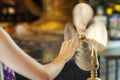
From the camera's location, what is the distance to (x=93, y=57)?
70 centimetres

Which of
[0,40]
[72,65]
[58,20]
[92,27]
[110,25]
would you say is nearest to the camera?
[0,40]

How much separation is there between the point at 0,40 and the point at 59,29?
3571 millimetres

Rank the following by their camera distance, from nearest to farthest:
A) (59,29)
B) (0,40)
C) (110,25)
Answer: (0,40), (110,25), (59,29)

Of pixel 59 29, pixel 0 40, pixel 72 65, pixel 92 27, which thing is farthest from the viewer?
pixel 59 29

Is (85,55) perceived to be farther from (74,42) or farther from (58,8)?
(58,8)

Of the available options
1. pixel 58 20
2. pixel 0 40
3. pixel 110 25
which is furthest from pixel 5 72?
pixel 58 20

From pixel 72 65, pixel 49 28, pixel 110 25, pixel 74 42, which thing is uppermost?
pixel 74 42

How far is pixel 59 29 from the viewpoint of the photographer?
4168mm

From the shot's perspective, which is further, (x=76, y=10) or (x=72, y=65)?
(x=72, y=65)

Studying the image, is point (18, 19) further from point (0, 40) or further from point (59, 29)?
point (0, 40)

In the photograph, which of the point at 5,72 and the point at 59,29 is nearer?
the point at 5,72

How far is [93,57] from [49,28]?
11.9 feet

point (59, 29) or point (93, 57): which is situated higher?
point (93, 57)

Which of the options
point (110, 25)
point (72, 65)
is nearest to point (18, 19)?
point (110, 25)
